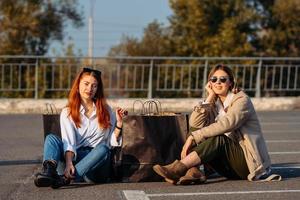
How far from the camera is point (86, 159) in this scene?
301 inches

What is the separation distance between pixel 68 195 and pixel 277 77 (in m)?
12.8

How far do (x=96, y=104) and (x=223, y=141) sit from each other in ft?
4.47

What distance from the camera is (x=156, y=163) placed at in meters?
7.77

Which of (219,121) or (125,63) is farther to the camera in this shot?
(125,63)

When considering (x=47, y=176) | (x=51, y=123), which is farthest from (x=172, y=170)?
(x=51, y=123)

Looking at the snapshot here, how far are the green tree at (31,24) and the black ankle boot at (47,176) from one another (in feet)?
67.7

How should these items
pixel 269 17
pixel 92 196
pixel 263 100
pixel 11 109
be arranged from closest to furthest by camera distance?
A: pixel 92 196, pixel 11 109, pixel 263 100, pixel 269 17

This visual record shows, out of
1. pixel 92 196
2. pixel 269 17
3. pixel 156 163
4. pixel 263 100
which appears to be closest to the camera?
pixel 92 196

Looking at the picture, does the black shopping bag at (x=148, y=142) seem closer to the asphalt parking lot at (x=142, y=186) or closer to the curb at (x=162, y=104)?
the asphalt parking lot at (x=142, y=186)

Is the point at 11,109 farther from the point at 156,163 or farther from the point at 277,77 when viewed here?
the point at 156,163

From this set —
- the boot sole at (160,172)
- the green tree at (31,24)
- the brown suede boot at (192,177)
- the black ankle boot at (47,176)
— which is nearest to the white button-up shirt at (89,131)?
the black ankle boot at (47,176)

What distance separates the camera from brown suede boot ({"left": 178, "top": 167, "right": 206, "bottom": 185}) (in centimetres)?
758

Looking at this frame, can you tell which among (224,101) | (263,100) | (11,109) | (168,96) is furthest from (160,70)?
(224,101)

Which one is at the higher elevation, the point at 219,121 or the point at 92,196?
the point at 219,121
